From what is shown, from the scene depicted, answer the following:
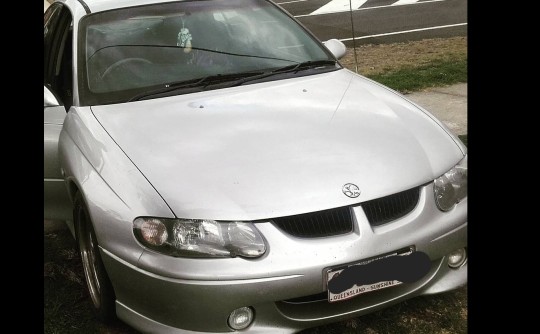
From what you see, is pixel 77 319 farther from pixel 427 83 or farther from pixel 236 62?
pixel 427 83

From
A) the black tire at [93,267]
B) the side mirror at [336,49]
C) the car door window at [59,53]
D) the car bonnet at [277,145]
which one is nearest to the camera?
the car bonnet at [277,145]

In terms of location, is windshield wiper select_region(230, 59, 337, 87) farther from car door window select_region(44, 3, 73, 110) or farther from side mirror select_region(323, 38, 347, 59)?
car door window select_region(44, 3, 73, 110)

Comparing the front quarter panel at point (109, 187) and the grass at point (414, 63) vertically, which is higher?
the front quarter panel at point (109, 187)

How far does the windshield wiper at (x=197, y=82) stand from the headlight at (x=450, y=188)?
1198 mm

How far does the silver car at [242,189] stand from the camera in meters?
2.70

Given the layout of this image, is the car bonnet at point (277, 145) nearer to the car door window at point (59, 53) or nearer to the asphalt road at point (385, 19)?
the car door window at point (59, 53)

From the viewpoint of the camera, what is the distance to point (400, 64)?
818 cm

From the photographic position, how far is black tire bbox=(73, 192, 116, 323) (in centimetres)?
310

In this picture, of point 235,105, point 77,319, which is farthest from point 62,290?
point 235,105

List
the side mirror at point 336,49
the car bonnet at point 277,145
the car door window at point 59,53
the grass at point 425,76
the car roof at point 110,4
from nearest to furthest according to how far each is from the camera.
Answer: the car bonnet at point 277,145 < the car door window at point 59,53 < the car roof at point 110,4 < the side mirror at point 336,49 < the grass at point 425,76

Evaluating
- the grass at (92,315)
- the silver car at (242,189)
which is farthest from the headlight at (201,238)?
the grass at (92,315)

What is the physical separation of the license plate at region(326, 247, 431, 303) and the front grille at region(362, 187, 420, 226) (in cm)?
14

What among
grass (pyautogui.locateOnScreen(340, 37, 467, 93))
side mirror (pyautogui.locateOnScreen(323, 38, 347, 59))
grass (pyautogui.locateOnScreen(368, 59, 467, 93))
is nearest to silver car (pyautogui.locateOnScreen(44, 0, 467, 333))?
side mirror (pyautogui.locateOnScreen(323, 38, 347, 59))

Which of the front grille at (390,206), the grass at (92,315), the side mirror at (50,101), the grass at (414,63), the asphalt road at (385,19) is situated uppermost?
the side mirror at (50,101)
